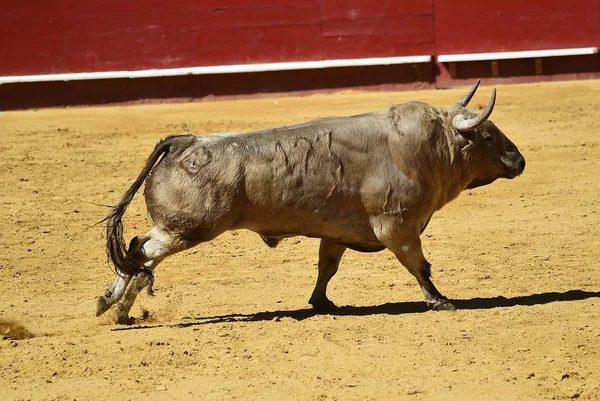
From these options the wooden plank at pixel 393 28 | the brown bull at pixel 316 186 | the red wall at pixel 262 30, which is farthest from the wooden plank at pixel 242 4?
the brown bull at pixel 316 186

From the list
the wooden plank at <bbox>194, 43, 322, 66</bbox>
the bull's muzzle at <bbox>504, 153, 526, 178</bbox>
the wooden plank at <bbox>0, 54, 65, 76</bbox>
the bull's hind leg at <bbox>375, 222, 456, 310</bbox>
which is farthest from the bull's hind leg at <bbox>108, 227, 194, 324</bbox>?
the wooden plank at <bbox>0, 54, 65, 76</bbox>

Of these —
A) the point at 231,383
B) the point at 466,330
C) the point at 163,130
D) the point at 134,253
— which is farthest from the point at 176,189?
the point at 163,130

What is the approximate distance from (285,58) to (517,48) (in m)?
2.97

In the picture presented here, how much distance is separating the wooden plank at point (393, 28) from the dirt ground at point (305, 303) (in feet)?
9.49

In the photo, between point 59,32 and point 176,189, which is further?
point 59,32

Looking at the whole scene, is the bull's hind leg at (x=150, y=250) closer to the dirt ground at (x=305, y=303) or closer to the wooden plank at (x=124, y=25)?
the dirt ground at (x=305, y=303)

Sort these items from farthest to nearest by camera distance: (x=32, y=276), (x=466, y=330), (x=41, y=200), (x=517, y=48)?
(x=517, y=48) → (x=41, y=200) → (x=32, y=276) → (x=466, y=330)

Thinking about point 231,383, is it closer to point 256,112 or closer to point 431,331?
point 431,331

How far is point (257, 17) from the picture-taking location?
45.6 ft

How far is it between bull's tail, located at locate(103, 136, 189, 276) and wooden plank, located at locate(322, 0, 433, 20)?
8.26 m

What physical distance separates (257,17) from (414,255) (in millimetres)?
8401

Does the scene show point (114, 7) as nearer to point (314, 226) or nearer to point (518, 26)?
point (518, 26)

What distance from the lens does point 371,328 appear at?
5.71m

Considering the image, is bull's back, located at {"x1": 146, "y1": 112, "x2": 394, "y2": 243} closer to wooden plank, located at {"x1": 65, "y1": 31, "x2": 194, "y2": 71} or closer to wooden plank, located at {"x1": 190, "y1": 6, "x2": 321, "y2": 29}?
wooden plank, located at {"x1": 190, "y1": 6, "x2": 321, "y2": 29}
